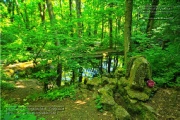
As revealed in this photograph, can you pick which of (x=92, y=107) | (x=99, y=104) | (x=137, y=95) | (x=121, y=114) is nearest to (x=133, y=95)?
(x=137, y=95)

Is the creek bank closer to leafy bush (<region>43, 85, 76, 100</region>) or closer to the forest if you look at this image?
the forest

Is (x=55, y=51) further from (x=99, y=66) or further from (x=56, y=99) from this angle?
(x=99, y=66)

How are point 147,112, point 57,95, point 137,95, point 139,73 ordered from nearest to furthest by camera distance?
point 147,112 < point 137,95 < point 139,73 < point 57,95

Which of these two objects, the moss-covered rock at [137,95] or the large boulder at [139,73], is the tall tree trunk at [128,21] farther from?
the moss-covered rock at [137,95]

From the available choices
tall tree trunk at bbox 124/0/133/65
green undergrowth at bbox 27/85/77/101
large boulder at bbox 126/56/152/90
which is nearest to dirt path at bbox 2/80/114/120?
green undergrowth at bbox 27/85/77/101

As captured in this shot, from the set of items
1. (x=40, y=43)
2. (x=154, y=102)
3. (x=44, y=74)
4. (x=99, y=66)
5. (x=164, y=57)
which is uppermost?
(x=40, y=43)

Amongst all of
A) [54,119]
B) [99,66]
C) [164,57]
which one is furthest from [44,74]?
[99,66]

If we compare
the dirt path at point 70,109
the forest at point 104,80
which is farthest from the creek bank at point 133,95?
the dirt path at point 70,109

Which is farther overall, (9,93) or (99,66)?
(99,66)

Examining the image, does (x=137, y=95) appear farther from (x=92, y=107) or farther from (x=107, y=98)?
(x=92, y=107)

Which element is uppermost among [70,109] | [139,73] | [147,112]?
[139,73]

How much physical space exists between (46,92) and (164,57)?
17.0 feet

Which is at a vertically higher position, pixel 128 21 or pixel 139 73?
pixel 128 21

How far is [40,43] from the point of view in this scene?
674cm
